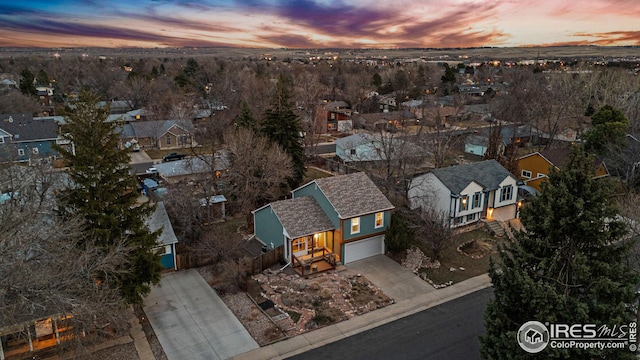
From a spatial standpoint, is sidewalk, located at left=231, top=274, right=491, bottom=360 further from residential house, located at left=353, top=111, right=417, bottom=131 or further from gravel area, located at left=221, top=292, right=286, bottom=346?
residential house, located at left=353, top=111, right=417, bottom=131

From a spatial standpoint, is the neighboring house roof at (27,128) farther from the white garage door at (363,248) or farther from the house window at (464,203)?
the house window at (464,203)

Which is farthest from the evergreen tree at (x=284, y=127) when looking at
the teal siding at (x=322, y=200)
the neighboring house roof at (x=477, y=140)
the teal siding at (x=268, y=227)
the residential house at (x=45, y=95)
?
the residential house at (x=45, y=95)

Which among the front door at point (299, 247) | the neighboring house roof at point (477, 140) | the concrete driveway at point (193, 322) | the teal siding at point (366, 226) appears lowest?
the concrete driveway at point (193, 322)

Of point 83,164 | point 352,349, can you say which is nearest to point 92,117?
point 83,164

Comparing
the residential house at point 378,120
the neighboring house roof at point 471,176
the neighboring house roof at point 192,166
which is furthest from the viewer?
the residential house at point 378,120

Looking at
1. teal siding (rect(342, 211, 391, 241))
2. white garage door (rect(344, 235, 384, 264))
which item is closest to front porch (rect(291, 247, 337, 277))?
white garage door (rect(344, 235, 384, 264))

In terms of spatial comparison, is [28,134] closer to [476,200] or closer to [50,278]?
[50,278]

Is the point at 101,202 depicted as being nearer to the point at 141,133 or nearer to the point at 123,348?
the point at 123,348
